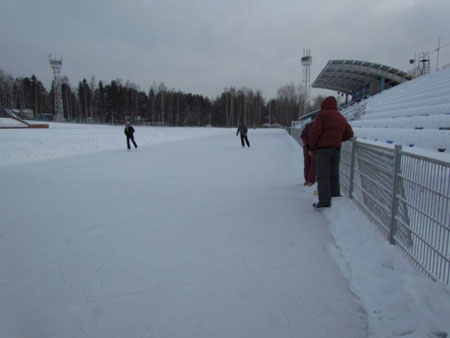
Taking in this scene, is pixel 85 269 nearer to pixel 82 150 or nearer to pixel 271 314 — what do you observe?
pixel 271 314

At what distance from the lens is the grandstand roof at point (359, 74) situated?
26281 millimetres

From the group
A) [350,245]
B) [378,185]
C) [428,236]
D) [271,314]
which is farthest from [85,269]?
[378,185]

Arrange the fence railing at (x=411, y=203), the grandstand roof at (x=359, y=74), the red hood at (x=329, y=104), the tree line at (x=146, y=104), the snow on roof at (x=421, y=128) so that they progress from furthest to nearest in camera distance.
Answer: the tree line at (x=146, y=104), the grandstand roof at (x=359, y=74), the snow on roof at (x=421, y=128), the red hood at (x=329, y=104), the fence railing at (x=411, y=203)

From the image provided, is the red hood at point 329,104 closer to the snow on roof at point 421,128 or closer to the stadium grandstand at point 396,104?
the snow on roof at point 421,128

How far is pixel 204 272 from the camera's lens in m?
2.70

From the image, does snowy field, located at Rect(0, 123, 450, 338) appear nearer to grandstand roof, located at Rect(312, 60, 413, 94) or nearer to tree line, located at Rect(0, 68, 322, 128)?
grandstand roof, located at Rect(312, 60, 413, 94)

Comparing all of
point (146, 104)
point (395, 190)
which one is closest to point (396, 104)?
point (395, 190)

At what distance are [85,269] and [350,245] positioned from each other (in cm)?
288

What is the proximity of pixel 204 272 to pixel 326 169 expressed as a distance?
8.33 ft

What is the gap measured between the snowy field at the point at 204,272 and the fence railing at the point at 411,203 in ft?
0.50

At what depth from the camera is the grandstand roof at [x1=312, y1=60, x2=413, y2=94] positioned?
2628 cm

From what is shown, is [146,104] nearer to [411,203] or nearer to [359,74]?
[359,74]

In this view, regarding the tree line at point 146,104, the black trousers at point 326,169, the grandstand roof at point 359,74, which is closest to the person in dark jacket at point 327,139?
the black trousers at point 326,169

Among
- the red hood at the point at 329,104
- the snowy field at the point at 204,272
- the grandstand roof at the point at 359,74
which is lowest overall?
the snowy field at the point at 204,272
